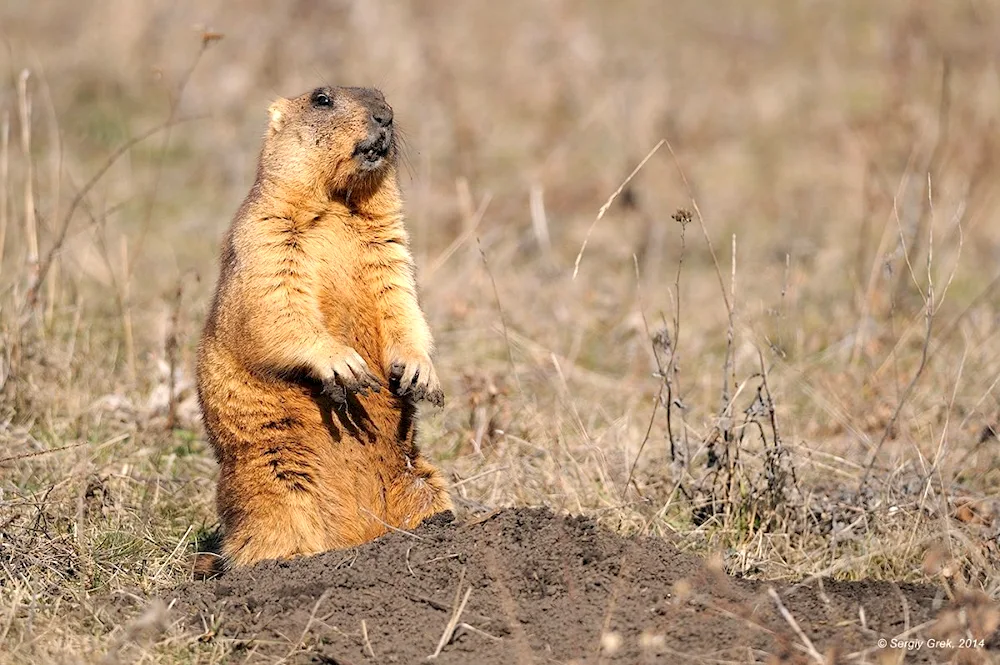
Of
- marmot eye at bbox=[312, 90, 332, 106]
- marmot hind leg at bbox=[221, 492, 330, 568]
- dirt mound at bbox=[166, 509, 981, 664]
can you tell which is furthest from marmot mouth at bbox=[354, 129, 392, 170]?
dirt mound at bbox=[166, 509, 981, 664]

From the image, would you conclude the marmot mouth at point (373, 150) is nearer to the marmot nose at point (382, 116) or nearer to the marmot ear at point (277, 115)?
the marmot nose at point (382, 116)

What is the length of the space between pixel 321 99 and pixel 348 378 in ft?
3.71

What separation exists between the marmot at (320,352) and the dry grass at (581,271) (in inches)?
17.3

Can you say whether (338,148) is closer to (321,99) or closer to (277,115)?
(321,99)

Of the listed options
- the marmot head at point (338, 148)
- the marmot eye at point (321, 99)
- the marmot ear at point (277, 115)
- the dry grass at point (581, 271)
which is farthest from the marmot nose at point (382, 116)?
the dry grass at point (581, 271)

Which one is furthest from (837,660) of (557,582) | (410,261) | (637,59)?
(637,59)

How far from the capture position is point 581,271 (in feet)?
28.7

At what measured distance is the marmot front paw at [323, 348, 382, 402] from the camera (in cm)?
405

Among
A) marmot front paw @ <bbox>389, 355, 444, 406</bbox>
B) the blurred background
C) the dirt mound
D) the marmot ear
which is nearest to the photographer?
the dirt mound

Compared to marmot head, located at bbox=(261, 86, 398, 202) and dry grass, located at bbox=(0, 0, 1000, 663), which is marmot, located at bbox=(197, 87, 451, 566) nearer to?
marmot head, located at bbox=(261, 86, 398, 202)

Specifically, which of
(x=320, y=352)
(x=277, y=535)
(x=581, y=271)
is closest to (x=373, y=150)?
(x=320, y=352)

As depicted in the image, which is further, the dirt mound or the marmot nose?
the marmot nose

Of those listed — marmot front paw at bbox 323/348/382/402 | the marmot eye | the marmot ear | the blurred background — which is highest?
the marmot eye

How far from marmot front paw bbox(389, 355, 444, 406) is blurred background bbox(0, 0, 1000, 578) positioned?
68 cm
